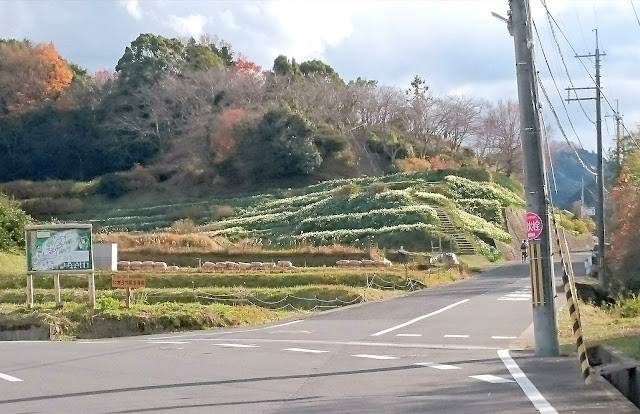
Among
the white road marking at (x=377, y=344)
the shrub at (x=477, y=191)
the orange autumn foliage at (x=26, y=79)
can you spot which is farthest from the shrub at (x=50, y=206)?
the white road marking at (x=377, y=344)

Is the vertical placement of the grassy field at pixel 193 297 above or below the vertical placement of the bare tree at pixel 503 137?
below

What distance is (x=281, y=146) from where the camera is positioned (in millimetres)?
77688

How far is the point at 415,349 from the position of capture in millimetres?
17516

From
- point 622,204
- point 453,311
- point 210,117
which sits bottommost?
point 453,311

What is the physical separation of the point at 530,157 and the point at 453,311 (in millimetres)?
13141

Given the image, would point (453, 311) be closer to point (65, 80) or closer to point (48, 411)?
point (48, 411)

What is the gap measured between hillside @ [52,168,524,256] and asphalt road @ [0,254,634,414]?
38211mm

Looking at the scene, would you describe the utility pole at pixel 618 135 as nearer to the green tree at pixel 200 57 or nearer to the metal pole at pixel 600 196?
the metal pole at pixel 600 196

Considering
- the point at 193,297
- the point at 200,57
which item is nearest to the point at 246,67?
the point at 200,57

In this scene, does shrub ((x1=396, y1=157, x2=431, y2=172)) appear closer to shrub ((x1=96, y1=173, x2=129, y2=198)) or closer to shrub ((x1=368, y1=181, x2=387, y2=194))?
shrub ((x1=368, y1=181, x2=387, y2=194))

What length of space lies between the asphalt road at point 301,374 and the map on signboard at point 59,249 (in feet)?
16.2

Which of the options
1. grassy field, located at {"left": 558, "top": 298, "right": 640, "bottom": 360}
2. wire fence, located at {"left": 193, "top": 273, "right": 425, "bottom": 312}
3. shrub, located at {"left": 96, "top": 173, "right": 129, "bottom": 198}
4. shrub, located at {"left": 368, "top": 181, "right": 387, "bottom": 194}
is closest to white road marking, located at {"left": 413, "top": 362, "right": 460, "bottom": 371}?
grassy field, located at {"left": 558, "top": 298, "right": 640, "bottom": 360}

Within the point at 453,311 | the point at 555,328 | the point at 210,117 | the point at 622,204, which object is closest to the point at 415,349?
the point at 555,328

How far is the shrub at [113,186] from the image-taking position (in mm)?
81500
